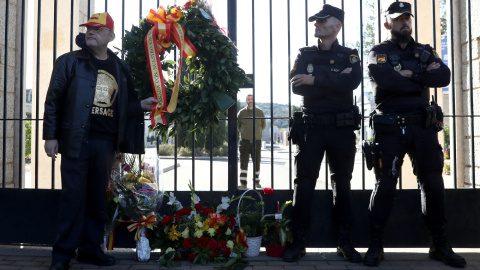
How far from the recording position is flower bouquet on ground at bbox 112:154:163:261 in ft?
12.1

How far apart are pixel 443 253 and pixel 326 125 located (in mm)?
1438

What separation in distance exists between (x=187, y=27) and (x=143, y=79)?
0.62 meters

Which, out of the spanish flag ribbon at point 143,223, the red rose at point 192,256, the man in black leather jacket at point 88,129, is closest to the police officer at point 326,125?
the red rose at point 192,256

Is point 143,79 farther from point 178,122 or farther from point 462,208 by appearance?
point 462,208

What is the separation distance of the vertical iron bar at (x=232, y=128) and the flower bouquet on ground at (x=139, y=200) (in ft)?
2.39

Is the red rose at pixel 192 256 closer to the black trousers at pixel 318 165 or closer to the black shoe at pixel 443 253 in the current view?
the black trousers at pixel 318 165

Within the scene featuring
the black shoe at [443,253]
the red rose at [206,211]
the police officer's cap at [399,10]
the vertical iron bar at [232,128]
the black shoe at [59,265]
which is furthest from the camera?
the vertical iron bar at [232,128]

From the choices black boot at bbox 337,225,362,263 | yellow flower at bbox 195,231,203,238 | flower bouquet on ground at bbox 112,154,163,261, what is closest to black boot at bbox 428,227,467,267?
black boot at bbox 337,225,362,263

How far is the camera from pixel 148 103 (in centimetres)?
372

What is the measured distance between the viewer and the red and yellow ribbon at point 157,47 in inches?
147

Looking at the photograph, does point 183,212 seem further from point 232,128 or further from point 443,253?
point 443,253

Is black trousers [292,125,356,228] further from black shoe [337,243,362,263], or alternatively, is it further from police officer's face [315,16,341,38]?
police officer's face [315,16,341,38]

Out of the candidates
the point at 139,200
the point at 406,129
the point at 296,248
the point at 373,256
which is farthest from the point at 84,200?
the point at 406,129

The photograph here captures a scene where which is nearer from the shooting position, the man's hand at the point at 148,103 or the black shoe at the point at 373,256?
the black shoe at the point at 373,256
